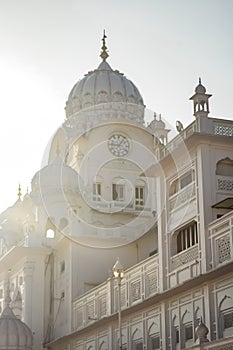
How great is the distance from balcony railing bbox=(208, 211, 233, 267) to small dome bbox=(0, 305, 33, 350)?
18109 mm

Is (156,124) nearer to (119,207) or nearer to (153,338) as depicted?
(119,207)

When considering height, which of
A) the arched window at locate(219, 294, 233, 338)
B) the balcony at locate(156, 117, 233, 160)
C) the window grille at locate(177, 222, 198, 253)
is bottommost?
the arched window at locate(219, 294, 233, 338)

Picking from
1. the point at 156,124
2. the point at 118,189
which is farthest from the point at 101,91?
the point at 118,189

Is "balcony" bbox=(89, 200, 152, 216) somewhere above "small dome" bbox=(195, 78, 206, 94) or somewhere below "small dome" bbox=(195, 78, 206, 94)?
above

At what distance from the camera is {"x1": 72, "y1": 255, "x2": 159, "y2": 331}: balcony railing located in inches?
1396

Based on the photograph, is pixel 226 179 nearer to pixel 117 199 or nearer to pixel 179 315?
pixel 179 315

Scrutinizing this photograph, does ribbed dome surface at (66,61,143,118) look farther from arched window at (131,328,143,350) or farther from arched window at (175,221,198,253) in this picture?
arched window at (175,221,198,253)

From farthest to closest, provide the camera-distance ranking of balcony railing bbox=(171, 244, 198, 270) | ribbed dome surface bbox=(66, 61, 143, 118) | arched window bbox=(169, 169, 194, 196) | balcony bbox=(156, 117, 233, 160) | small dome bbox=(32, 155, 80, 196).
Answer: ribbed dome surface bbox=(66, 61, 143, 118), small dome bbox=(32, 155, 80, 196), arched window bbox=(169, 169, 194, 196), balcony bbox=(156, 117, 233, 160), balcony railing bbox=(171, 244, 198, 270)

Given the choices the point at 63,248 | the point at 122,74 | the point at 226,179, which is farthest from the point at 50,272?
the point at 226,179

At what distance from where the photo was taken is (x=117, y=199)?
53.8 meters

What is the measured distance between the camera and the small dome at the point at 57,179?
52000mm

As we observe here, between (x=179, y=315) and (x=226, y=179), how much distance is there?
5.86m

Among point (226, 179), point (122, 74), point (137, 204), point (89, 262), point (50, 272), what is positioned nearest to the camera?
point (226, 179)

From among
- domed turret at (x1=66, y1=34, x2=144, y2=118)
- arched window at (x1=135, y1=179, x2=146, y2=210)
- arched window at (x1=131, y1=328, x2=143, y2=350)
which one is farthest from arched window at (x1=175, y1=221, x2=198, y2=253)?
domed turret at (x1=66, y1=34, x2=144, y2=118)
